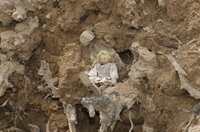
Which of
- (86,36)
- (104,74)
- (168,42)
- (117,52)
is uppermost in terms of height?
(168,42)

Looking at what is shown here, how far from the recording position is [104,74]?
2.73m

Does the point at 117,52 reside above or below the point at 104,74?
above

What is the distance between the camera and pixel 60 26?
298cm

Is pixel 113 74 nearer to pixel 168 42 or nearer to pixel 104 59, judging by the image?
pixel 104 59

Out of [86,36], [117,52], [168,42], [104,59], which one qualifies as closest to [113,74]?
[104,59]

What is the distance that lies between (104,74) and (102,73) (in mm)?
35

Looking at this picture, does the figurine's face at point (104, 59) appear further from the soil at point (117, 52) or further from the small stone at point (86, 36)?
the small stone at point (86, 36)

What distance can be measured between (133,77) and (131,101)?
1.12 ft

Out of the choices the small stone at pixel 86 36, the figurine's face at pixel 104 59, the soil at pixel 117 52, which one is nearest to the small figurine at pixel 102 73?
the figurine's face at pixel 104 59

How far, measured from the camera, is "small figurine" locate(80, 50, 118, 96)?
260 cm

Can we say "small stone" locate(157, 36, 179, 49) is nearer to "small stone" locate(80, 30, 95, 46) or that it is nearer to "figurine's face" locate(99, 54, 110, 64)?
"figurine's face" locate(99, 54, 110, 64)

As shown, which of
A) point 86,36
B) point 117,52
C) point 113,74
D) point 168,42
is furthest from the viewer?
point 117,52

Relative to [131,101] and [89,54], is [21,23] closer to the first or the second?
[89,54]

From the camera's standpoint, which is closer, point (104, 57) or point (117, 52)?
point (104, 57)
